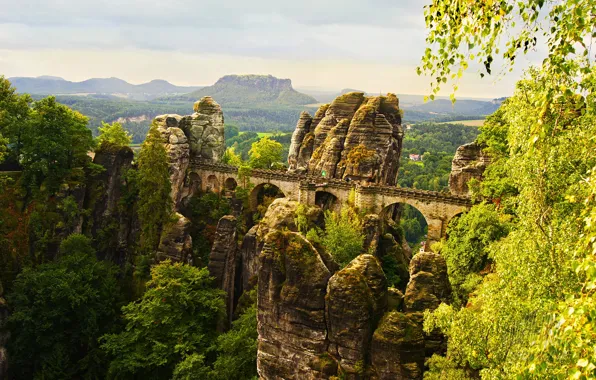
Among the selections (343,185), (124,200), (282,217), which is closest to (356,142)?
(343,185)

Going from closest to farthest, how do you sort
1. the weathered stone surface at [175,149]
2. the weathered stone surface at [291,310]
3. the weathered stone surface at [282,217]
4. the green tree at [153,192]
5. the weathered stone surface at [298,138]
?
the weathered stone surface at [291,310]
the weathered stone surface at [282,217]
the green tree at [153,192]
the weathered stone surface at [175,149]
the weathered stone surface at [298,138]

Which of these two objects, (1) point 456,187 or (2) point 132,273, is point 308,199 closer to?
(1) point 456,187

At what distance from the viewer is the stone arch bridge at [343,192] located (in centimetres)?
3897

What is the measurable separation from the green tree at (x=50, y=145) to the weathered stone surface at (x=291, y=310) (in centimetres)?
2728

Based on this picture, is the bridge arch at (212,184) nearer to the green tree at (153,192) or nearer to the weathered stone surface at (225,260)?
the green tree at (153,192)

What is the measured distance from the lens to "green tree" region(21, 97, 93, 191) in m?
37.8

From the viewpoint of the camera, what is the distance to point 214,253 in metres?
35.2

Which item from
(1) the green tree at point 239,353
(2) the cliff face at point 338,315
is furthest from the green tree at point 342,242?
(2) the cliff face at point 338,315

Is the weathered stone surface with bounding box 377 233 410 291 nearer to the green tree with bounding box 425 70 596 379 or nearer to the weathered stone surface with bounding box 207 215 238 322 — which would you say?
the weathered stone surface with bounding box 207 215 238 322

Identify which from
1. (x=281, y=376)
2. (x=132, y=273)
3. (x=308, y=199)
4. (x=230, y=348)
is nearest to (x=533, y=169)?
(x=281, y=376)

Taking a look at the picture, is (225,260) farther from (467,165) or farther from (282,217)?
(467,165)

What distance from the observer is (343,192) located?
43281mm

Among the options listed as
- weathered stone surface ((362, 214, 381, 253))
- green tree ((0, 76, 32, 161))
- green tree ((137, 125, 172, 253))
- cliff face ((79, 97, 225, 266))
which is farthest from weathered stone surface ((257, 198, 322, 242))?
green tree ((0, 76, 32, 161))

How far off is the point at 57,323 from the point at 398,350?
25148 mm
